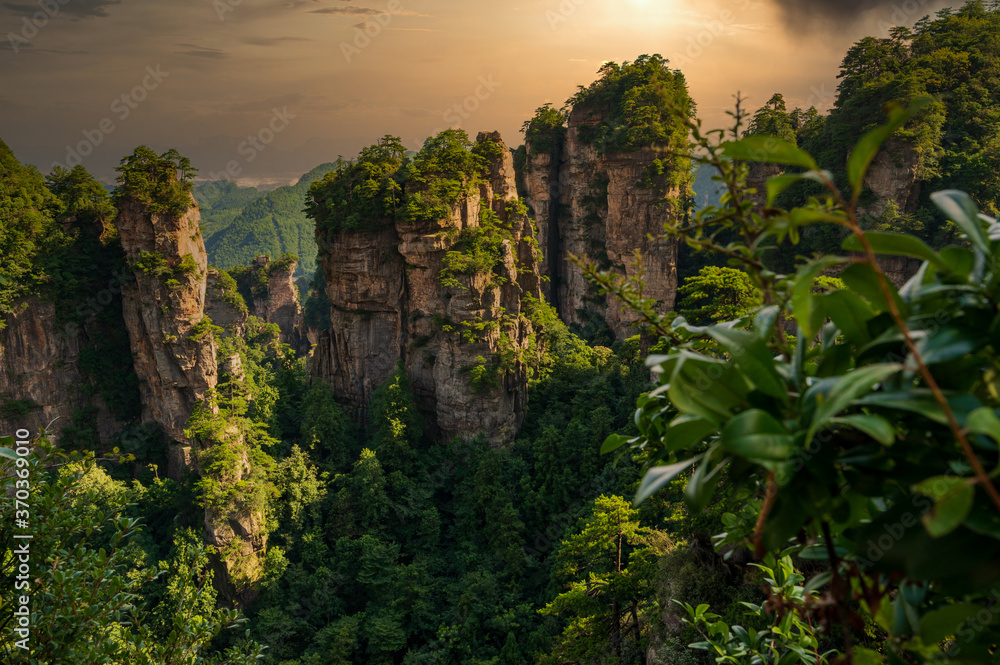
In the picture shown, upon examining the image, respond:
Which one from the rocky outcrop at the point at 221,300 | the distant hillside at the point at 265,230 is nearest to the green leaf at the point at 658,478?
the rocky outcrop at the point at 221,300

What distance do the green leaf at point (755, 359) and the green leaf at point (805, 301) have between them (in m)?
0.08

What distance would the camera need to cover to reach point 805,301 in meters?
0.94

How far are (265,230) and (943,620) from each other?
100 m

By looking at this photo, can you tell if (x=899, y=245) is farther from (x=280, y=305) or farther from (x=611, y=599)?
(x=280, y=305)

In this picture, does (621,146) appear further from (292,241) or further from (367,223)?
(292,241)

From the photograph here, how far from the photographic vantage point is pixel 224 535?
16250 mm

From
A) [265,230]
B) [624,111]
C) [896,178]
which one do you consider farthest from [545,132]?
[265,230]

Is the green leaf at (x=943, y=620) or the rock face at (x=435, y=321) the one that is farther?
the rock face at (x=435, y=321)

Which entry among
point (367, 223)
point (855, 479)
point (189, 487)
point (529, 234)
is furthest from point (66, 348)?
point (855, 479)

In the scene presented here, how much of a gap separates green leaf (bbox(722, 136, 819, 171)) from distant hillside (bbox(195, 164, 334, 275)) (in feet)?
291

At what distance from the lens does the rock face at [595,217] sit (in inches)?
958

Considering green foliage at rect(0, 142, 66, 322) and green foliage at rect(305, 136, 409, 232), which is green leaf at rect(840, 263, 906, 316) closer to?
green foliage at rect(305, 136, 409, 232)

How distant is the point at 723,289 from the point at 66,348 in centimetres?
2312

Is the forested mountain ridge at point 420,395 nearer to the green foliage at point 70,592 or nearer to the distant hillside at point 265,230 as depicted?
the green foliage at point 70,592
